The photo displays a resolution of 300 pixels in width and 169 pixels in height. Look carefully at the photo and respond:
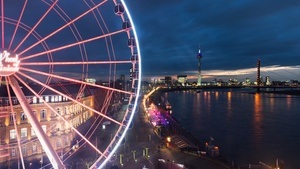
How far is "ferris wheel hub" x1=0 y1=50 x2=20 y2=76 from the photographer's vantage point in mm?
10023

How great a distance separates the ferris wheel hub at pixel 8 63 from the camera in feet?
32.9

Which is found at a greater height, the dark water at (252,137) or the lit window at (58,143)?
the lit window at (58,143)

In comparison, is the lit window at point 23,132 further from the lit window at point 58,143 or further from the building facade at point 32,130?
the lit window at point 58,143

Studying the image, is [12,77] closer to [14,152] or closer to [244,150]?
[14,152]

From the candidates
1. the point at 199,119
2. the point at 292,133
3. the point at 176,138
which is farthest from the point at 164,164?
the point at 199,119

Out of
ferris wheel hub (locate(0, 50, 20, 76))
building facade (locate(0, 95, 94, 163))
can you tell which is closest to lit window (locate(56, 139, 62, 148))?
building facade (locate(0, 95, 94, 163))

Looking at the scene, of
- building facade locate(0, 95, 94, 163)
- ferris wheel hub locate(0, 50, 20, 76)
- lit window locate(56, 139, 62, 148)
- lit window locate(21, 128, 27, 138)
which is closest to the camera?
ferris wheel hub locate(0, 50, 20, 76)

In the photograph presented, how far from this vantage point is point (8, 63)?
33.3ft

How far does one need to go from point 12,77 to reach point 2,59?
3.02 ft

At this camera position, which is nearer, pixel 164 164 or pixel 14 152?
pixel 164 164

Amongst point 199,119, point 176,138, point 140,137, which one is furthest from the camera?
point 199,119

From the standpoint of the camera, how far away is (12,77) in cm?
1078

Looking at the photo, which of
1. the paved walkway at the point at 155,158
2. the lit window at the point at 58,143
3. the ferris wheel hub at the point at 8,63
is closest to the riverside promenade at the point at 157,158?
the paved walkway at the point at 155,158

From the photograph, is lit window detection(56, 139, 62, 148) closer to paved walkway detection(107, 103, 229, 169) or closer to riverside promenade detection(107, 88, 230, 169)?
riverside promenade detection(107, 88, 230, 169)
